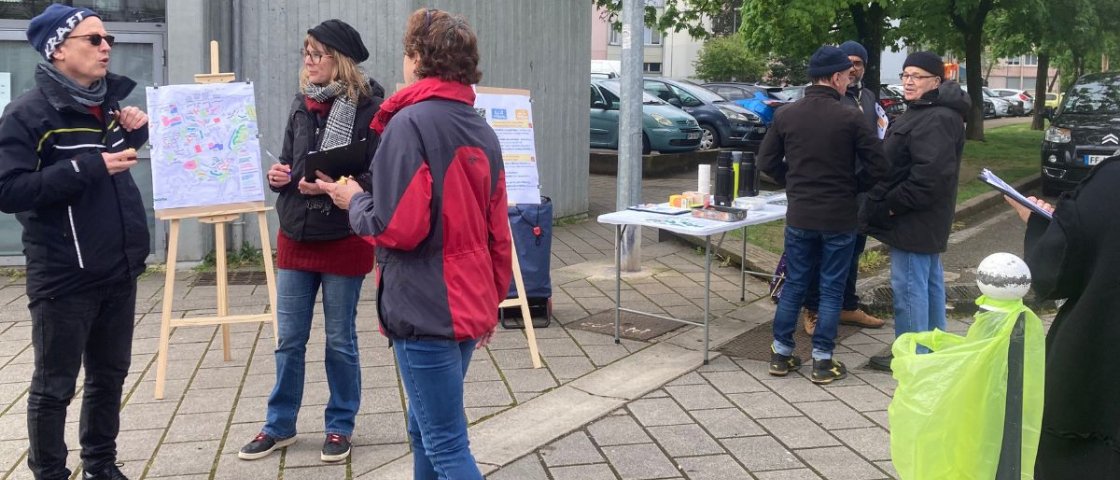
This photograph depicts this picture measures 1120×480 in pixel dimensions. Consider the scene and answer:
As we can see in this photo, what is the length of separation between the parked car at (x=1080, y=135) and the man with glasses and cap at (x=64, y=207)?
40.6ft

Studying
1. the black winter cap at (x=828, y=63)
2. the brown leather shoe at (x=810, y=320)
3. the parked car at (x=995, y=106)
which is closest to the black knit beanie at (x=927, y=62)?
the black winter cap at (x=828, y=63)

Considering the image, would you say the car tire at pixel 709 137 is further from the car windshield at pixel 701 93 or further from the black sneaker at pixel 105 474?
the black sneaker at pixel 105 474

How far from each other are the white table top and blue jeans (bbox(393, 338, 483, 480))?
2886 mm

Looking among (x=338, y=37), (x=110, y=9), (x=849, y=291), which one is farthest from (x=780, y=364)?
(x=110, y=9)

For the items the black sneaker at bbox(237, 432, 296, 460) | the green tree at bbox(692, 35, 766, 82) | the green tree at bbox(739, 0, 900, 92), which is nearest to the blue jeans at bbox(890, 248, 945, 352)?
the black sneaker at bbox(237, 432, 296, 460)

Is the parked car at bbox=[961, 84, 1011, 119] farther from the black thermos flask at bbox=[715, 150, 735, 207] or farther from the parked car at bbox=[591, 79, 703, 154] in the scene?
the black thermos flask at bbox=[715, 150, 735, 207]

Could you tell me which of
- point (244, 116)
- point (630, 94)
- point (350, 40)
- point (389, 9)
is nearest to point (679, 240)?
point (630, 94)

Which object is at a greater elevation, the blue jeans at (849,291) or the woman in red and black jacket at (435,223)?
the woman in red and black jacket at (435,223)

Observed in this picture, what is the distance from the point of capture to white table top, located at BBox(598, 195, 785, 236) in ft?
19.8

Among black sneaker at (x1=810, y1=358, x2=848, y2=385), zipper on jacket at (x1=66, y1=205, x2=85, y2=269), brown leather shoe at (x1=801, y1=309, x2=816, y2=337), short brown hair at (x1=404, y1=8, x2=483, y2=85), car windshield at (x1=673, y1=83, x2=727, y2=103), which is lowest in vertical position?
black sneaker at (x1=810, y1=358, x2=848, y2=385)

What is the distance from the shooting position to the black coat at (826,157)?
221 inches

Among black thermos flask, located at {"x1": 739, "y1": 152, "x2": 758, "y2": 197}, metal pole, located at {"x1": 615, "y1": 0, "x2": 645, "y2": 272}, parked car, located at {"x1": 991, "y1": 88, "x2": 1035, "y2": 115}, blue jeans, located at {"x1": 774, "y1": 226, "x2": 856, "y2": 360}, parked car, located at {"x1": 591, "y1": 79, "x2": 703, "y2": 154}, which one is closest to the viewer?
blue jeans, located at {"x1": 774, "y1": 226, "x2": 856, "y2": 360}

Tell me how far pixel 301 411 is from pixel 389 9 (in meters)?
4.96

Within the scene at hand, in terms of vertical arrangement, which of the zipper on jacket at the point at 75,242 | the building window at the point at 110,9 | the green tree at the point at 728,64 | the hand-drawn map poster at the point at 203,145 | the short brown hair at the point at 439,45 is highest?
the green tree at the point at 728,64
